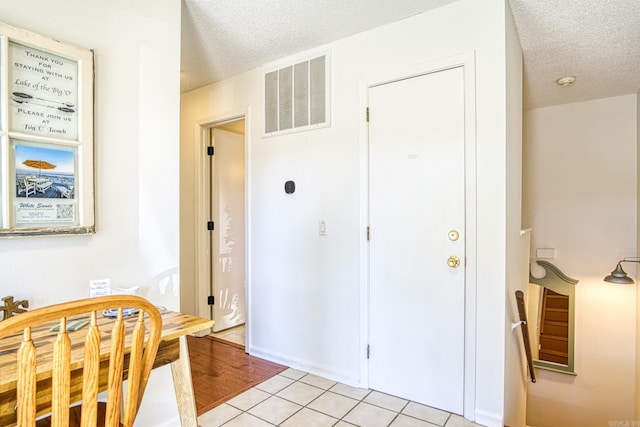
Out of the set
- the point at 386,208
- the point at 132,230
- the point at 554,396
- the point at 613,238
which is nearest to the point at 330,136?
the point at 386,208

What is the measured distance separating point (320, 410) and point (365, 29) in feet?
8.27

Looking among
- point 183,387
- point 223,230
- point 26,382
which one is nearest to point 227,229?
point 223,230

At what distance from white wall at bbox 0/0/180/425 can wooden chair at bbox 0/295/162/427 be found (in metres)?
0.52

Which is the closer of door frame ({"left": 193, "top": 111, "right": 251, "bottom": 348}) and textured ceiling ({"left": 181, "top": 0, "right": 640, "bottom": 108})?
textured ceiling ({"left": 181, "top": 0, "right": 640, "bottom": 108})

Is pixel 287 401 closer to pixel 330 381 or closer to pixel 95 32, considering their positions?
pixel 330 381

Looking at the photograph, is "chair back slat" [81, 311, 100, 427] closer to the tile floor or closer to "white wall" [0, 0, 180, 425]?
"white wall" [0, 0, 180, 425]

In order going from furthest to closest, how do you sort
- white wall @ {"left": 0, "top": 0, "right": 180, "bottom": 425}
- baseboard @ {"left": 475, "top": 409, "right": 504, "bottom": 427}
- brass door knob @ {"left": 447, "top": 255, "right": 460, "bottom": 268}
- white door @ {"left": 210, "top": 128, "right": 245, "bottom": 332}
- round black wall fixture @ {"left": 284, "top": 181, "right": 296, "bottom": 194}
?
white door @ {"left": 210, "top": 128, "right": 245, "bottom": 332}, round black wall fixture @ {"left": 284, "top": 181, "right": 296, "bottom": 194}, brass door knob @ {"left": 447, "top": 255, "right": 460, "bottom": 268}, baseboard @ {"left": 475, "top": 409, "right": 504, "bottom": 427}, white wall @ {"left": 0, "top": 0, "right": 180, "bottom": 425}

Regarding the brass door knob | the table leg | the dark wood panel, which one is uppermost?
the brass door knob

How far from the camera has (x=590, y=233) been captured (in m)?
3.69

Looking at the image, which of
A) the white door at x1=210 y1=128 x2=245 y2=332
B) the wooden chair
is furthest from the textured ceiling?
the wooden chair

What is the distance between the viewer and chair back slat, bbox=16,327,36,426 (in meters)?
0.79

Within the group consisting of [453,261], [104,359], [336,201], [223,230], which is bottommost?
[104,359]

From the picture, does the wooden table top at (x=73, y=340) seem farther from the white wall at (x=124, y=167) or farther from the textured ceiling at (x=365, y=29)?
the textured ceiling at (x=365, y=29)

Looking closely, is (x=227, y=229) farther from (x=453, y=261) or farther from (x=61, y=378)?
(x=61, y=378)
